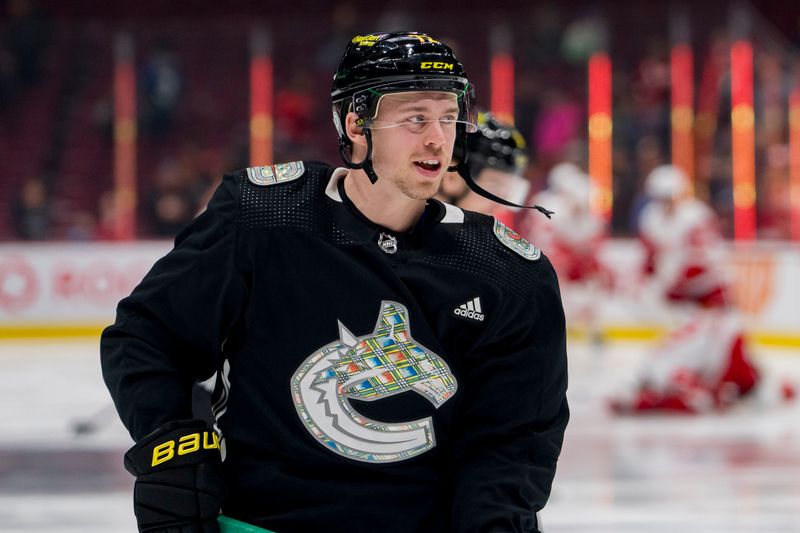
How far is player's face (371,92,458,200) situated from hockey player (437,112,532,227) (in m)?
1.27

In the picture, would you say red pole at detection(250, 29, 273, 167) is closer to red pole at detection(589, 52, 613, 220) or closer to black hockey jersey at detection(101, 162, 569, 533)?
red pole at detection(589, 52, 613, 220)

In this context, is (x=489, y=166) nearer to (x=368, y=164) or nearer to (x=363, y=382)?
(x=368, y=164)

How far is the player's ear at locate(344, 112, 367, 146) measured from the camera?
1.71 m

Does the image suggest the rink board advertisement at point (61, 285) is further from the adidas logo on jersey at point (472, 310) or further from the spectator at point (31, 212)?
the adidas logo on jersey at point (472, 310)

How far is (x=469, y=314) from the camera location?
1.65 m

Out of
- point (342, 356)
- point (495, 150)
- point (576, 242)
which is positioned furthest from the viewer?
point (576, 242)

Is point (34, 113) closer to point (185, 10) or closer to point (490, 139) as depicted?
point (185, 10)

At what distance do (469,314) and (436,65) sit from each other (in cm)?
34

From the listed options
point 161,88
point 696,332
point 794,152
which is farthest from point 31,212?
point 794,152

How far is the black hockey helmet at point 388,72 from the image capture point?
5.42ft

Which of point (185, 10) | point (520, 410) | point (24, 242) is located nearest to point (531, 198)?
point (24, 242)

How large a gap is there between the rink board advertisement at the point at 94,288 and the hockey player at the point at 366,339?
25.1 ft

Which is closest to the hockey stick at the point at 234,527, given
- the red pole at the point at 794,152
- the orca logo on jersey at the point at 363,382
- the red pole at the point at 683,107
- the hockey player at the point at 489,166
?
the orca logo on jersey at the point at 363,382

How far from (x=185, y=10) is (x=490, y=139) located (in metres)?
10.7
